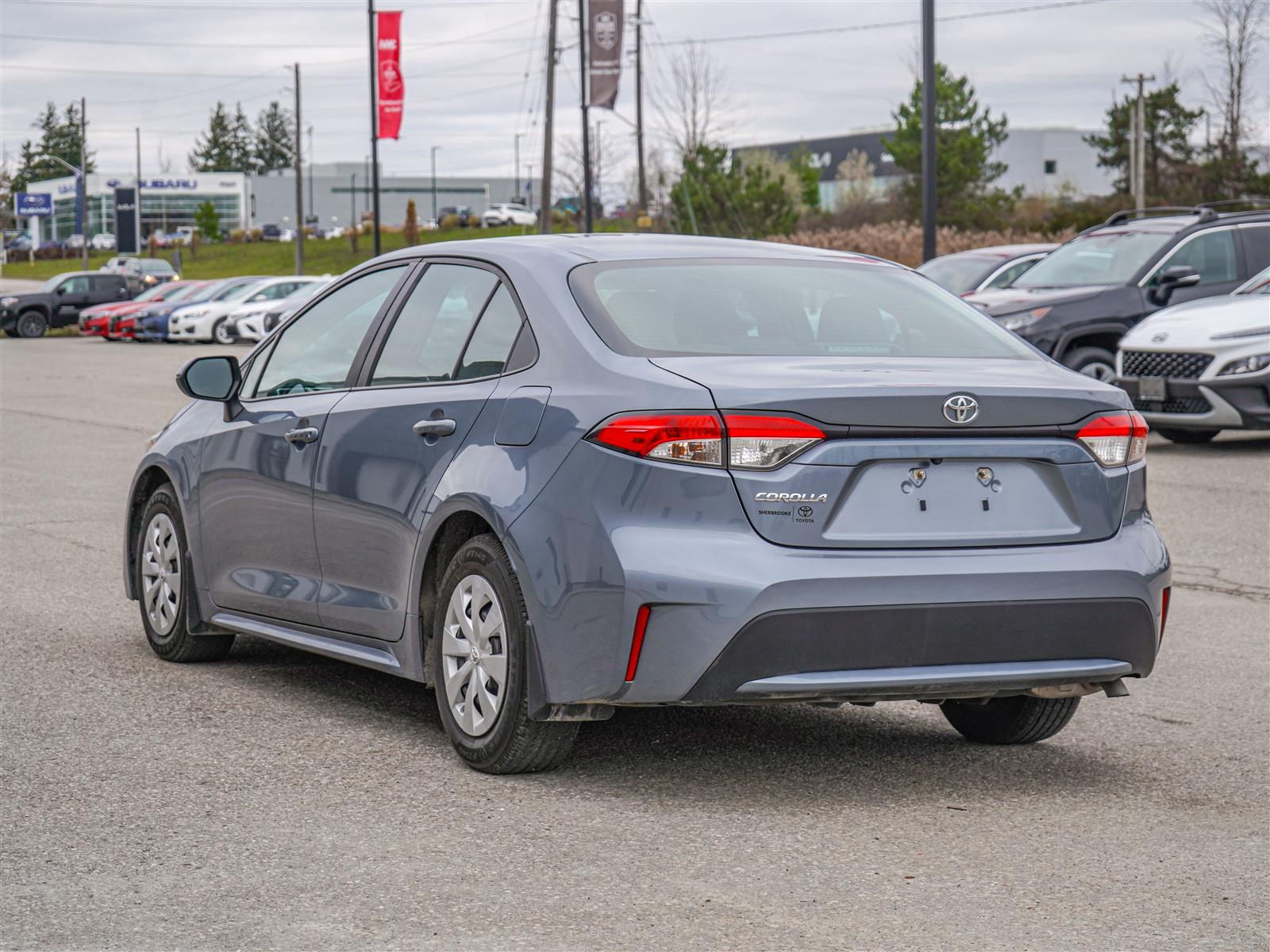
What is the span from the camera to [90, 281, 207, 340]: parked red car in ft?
146

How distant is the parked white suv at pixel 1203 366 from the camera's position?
1451 centimetres

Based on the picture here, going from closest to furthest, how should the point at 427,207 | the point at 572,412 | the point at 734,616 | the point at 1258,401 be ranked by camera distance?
1. the point at 734,616
2. the point at 572,412
3. the point at 1258,401
4. the point at 427,207

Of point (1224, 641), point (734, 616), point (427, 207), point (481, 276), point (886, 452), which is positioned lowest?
point (1224, 641)

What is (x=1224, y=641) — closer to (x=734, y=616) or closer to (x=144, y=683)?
→ (x=734, y=616)

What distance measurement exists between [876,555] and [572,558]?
79 cm

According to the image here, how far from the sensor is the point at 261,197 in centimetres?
17100

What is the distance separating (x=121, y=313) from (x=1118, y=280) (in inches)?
1291

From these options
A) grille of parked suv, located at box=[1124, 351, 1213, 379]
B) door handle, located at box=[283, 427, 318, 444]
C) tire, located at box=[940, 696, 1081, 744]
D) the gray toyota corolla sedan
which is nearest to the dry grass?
grille of parked suv, located at box=[1124, 351, 1213, 379]

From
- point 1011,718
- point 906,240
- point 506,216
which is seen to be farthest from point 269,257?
point 1011,718

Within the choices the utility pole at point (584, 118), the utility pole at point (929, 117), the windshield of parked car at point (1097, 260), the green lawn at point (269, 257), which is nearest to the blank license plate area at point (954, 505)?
the windshield of parked car at point (1097, 260)

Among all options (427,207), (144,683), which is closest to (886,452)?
(144,683)

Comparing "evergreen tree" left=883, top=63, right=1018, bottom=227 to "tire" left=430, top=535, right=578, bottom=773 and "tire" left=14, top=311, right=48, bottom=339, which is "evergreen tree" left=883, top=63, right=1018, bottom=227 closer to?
"tire" left=14, top=311, right=48, bottom=339

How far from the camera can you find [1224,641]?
7.61 m

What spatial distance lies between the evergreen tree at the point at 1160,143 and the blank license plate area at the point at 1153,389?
52101 mm
